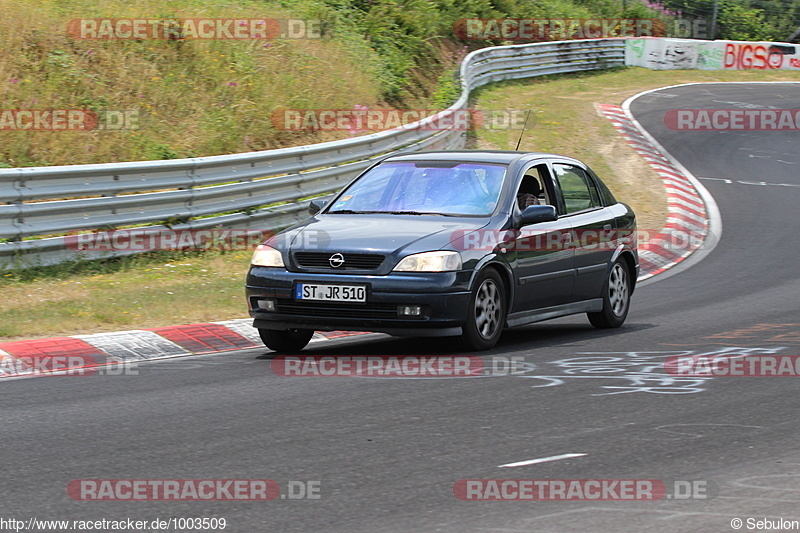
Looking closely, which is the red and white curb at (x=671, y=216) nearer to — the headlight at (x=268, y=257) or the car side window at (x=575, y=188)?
the car side window at (x=575, y=188)

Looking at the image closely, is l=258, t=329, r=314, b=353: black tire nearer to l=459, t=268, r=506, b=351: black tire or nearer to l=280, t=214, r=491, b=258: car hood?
l=280, t=214, r=491, b=258: car hood

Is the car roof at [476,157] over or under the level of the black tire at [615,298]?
over

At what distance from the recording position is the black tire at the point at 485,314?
343 inches

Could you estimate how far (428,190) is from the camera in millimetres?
9695

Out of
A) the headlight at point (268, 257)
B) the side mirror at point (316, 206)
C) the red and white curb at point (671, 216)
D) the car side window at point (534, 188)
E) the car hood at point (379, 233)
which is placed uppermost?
the car side window at point (534, 188)

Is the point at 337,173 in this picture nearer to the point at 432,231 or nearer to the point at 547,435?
the point at 432,231

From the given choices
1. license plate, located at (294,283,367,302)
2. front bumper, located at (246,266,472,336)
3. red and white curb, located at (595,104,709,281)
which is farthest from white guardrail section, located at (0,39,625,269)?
license plate, located at (294,283,367,302)

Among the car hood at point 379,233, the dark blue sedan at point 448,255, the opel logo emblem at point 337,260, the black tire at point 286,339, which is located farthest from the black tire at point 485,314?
the black tire at point 286,339

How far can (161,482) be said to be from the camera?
512 centimetres

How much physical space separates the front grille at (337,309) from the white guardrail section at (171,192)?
4273mm

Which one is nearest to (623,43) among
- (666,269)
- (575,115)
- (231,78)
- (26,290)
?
(575,115)

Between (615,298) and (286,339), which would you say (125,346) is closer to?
(286,339)

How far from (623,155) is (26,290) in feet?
50.9

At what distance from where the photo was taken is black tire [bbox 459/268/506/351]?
8.71 m
